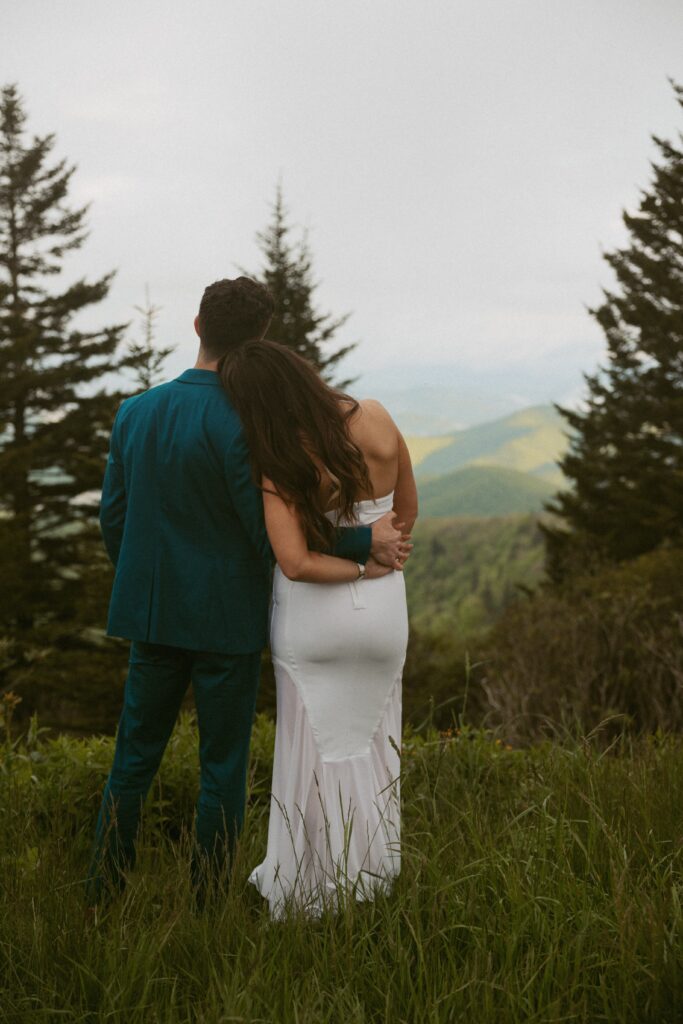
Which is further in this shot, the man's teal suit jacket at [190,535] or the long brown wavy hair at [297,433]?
the man's teal suit jacket at [190,535]

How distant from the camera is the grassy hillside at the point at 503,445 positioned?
527ft

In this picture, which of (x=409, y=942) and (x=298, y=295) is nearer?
(x=409, y=942)

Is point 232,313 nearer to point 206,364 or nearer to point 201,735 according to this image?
point 206,364

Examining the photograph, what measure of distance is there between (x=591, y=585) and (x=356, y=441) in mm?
10767

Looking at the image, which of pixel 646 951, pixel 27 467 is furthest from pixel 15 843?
pixel 27 467

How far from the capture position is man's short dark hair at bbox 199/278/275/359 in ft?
8.89

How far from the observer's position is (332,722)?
8.70ft

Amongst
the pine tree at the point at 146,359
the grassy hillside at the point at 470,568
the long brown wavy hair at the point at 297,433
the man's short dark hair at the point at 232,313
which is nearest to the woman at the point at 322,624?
the long brown wavy hair at the point at 297,433

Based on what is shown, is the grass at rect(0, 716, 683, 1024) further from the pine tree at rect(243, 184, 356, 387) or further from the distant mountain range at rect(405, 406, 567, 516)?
the distant mountain range at rect(405, 406, 567, 516)

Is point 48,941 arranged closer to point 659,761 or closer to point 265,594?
point 265,594

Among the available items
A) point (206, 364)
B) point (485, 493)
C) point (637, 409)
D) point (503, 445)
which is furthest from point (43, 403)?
point (503, 445)

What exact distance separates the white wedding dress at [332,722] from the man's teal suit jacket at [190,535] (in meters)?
0.13

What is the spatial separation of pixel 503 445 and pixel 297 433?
6755 inches

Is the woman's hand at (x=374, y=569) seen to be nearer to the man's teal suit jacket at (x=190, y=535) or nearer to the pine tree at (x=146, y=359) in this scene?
the man's teal suit jacket at (x=190, y=535)
